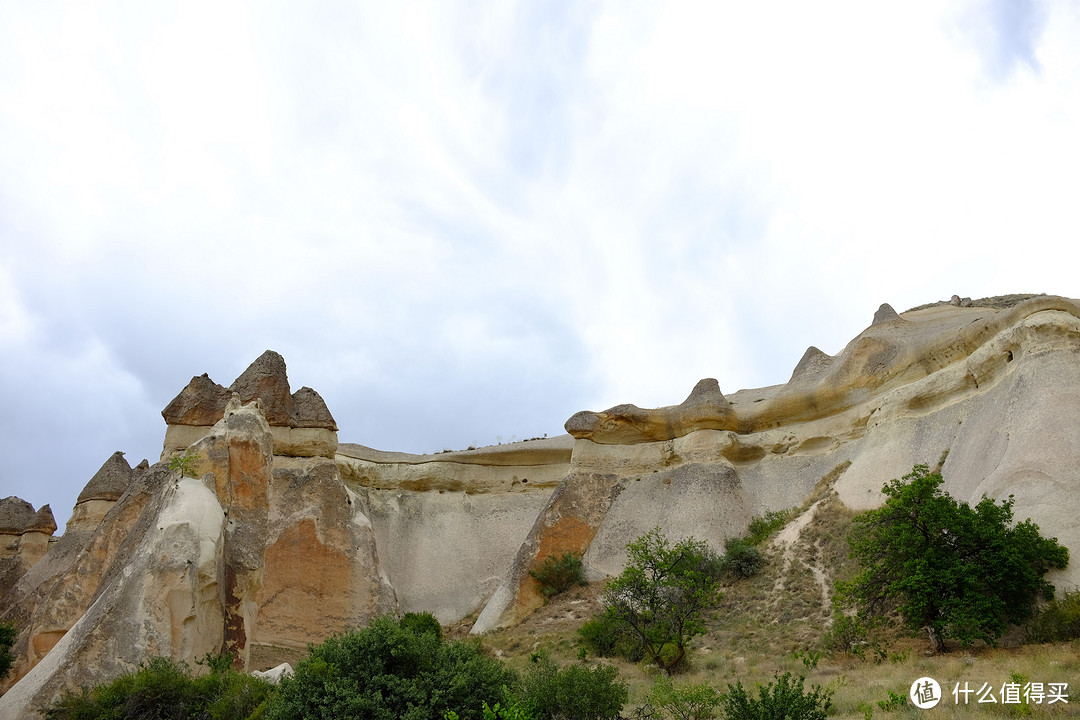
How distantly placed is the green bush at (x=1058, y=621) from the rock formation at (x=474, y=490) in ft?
1.64

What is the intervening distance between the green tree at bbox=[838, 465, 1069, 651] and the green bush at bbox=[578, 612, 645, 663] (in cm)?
442

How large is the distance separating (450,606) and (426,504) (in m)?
3.92

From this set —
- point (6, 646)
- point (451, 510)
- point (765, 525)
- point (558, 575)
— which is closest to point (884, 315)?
point (765, 525)

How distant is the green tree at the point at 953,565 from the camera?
11.9m

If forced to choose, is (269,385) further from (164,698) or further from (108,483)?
(164,698)

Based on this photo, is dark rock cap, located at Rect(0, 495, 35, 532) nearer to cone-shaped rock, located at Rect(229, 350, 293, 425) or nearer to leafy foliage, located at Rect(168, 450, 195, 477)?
cone-shaped rock, located at Rect(229, 350, 293, 425)

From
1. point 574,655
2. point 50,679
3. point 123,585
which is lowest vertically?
A: point 574,655

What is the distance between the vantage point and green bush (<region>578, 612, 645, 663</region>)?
625 inches

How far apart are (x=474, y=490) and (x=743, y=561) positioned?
11356 mm

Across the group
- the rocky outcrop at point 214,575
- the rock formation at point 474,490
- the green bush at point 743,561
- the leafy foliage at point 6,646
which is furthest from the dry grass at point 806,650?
the leafy foliage at point 6,646

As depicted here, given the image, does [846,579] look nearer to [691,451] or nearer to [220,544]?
[691,451]

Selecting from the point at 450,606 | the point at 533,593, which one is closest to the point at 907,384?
the point at 533,593

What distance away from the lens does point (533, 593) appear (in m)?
21.1

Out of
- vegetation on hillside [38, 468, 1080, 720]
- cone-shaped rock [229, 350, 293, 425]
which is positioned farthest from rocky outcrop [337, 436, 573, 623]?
vegetation on hillside [38, 468, 1080, 720]
